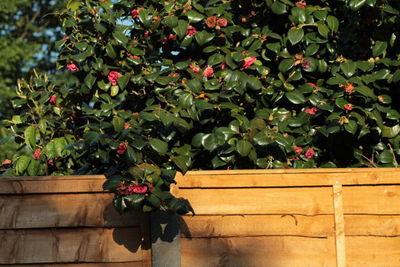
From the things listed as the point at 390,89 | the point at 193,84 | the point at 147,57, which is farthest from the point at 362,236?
the point at 147,57

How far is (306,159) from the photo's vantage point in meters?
3.23

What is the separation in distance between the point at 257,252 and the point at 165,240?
1.39ft

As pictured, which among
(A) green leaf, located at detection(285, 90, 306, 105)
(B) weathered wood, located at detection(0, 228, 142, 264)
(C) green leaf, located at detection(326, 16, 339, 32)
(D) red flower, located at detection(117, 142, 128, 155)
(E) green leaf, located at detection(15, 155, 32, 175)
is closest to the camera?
(D) red flower, located at detection(117, 142, 128, 155)

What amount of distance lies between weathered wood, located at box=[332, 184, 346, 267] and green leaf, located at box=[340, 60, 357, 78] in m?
0.57

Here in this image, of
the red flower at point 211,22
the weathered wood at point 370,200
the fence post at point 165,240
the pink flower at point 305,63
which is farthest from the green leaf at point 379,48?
the fence post at point 165,240

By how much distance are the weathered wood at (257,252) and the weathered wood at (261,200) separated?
0.13 meters

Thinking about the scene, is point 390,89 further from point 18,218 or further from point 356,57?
point 18,218

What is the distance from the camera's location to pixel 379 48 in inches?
128

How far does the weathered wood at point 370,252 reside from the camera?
2938 millimetres

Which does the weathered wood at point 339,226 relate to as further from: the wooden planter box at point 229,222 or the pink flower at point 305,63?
the pink flower at point 305,63

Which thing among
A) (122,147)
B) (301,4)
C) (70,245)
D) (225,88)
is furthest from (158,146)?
(301,4)

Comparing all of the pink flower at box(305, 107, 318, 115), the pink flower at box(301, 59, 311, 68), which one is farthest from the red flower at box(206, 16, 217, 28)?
the pink flower at box(305, 107, 318, 115)

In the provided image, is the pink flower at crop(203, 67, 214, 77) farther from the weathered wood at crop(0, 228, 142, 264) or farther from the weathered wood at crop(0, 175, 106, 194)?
the weathered wood at crop(0, 228, 142, 264)

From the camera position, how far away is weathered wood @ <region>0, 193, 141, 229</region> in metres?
2.94
